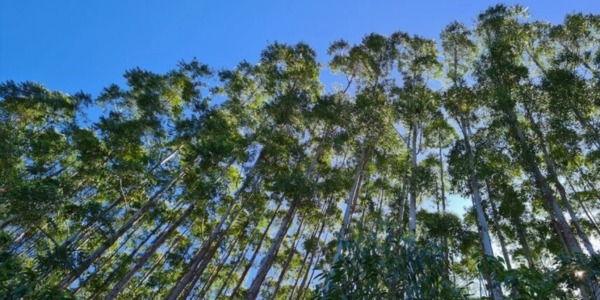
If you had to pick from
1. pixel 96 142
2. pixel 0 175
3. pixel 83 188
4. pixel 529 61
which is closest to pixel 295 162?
pixel 96 142

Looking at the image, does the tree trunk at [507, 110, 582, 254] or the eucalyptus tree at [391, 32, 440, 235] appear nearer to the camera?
the tree trunk at [507, 110, 582, 254]

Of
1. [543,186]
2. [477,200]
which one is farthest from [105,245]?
[543,186]

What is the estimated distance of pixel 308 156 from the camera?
16.8 meters

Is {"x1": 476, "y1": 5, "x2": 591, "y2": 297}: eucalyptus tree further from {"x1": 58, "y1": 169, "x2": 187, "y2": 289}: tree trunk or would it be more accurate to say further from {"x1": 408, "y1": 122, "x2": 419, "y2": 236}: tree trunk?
{"x1": 58, "y1": 169, "x2": 187, "y2": 289}: tree trunk

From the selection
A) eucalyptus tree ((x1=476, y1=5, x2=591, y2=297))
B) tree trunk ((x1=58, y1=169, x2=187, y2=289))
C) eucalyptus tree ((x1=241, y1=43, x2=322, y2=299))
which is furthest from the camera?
eucalyptus tree ((x1=241, y1=43, x2=322, y2=299))

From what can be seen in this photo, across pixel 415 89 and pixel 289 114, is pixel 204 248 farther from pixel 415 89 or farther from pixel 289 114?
pixel 415 89

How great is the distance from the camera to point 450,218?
12898mm

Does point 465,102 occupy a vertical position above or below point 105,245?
above

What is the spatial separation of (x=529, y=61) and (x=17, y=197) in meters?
19.4

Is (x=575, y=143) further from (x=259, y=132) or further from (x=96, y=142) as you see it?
(x=96, y=142)

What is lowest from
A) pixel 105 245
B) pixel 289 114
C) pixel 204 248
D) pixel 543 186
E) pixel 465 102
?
pixel 105 245

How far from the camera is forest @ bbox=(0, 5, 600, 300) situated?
11.6m

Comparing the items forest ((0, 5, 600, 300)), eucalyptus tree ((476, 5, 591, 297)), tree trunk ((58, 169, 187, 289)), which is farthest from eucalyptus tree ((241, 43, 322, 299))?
eucalyptus tree ((476, 5, 591, 297))

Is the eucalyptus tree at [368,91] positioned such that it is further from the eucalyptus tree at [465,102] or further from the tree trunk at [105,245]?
the tree trunk at [105,245]
